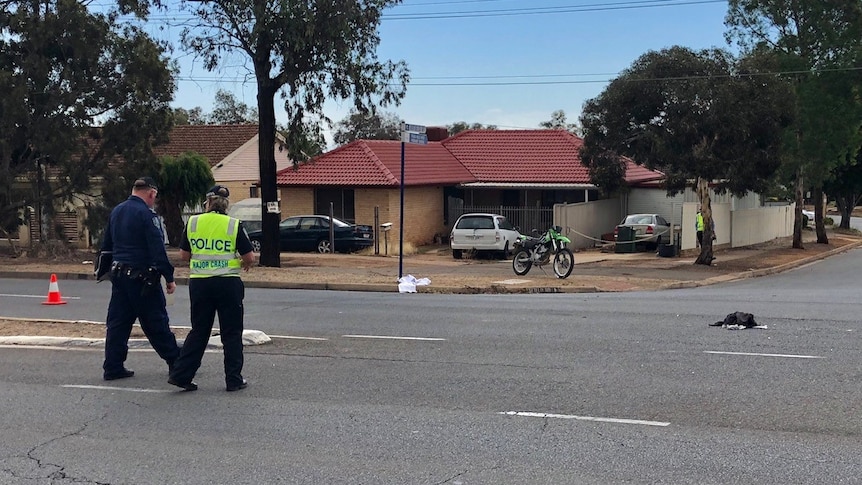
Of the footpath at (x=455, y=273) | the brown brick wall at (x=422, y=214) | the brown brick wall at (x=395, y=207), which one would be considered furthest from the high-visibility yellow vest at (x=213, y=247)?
the brown brick wall at (x=422, y=214)

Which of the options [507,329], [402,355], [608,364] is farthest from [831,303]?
[402,355]

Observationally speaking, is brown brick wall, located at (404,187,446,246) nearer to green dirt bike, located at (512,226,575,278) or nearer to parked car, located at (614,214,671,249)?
parked car, located at (614,214,671,249)

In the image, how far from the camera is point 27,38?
2341 cm

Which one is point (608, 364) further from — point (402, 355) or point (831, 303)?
point (831, 303)

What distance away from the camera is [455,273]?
72.6 ft

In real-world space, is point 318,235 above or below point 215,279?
below

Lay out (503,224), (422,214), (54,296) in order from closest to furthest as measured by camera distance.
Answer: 1. (54,296)
2. (503,224)
3. (422,214)

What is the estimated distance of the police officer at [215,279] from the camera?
25.1ft

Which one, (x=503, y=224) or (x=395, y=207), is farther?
(x=395, y=207)

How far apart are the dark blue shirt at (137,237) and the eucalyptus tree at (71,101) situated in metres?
16.3

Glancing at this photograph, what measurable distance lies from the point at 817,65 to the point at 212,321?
3109cm

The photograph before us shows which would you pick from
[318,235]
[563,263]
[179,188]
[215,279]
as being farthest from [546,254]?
[179,188]

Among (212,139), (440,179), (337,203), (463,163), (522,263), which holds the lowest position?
(522,263)

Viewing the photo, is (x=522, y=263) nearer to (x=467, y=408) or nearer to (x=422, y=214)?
(x=422, y=214)
